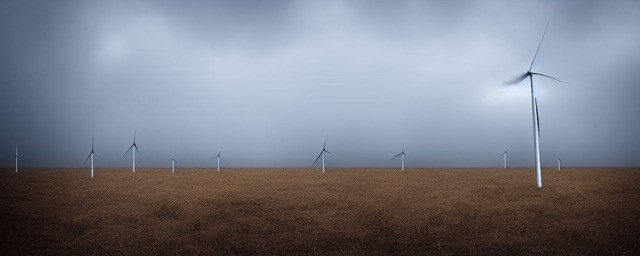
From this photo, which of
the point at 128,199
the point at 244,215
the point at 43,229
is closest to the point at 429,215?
the point at 244,215

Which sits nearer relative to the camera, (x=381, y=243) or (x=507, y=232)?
(x=381, y=243)

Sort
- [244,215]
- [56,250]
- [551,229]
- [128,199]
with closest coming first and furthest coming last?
[56,250], [551,229], [244,215], [128,199]

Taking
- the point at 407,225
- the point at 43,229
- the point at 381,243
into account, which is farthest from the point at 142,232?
the point at 407,225

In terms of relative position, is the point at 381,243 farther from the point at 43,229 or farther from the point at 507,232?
the point at 43,229

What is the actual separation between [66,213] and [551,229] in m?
30.9

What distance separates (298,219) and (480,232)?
1048 cm

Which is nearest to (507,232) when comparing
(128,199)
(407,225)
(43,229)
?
(407,225)

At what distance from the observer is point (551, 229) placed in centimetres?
2048

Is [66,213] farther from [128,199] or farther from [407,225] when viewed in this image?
[407,225]

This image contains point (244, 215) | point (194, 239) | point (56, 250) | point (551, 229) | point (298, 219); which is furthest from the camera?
point (244, 215)

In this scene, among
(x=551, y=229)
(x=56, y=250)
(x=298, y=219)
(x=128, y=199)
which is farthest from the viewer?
(x=128, y=199)

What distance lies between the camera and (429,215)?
24.7 meters

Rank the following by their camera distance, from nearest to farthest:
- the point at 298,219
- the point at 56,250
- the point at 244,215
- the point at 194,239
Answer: the point at 56,250, the point at 194,239, the point at 298,219, the point at 244,215

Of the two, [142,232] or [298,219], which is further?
[298,219]
